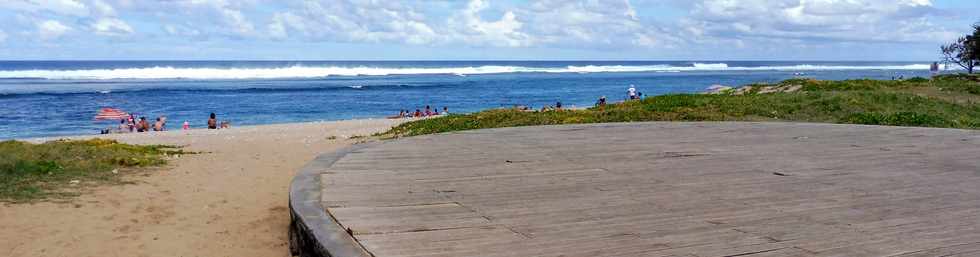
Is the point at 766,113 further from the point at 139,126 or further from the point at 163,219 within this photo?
the point at 139,126

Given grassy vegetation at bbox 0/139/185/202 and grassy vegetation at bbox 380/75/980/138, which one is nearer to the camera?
grassy vegetation at bbox 0/139/185/202

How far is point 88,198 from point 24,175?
4.31ft

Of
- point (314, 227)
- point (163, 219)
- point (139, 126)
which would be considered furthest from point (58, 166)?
point (139, 126)

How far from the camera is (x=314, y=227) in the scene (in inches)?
147

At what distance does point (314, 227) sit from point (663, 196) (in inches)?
75.8

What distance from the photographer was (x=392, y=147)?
6.85m

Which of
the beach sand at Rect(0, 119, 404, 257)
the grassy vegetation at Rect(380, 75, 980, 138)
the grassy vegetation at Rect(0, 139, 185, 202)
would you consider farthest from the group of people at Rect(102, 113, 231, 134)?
the beach sand at Rect(0, 119, 404, 257)

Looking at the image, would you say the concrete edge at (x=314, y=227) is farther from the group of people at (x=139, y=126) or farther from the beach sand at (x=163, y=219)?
the group of people at (x=139, y=126)

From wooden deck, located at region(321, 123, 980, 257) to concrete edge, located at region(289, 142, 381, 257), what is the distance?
0.07 meters

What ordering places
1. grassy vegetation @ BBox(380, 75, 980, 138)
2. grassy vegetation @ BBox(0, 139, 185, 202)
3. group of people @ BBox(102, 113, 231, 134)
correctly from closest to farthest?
1. grassy vegetation @ BBox(0, 139, 185, 202)
2. grassy vegetation @ BBox(380, 75, 980, 138)
3. group of people @ BBox(102, 113, 231, 134)

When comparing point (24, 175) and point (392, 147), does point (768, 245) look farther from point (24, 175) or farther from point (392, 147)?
point (24, 175)

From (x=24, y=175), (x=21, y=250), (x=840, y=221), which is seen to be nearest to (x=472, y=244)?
(x=840, y=221)

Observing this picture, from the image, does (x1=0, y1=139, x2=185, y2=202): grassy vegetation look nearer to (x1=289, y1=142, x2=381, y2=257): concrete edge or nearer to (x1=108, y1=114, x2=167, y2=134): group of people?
(x1=289, y1=142, x2=381, y2=257): concrete edge

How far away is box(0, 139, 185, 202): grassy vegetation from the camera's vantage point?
7.52 metres
